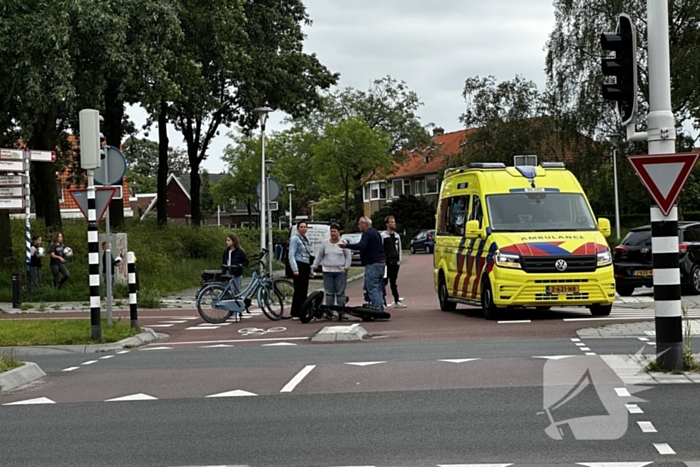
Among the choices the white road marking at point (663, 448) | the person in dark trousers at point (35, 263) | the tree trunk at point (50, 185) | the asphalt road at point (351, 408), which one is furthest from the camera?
the tree trunk at point (50, 185)

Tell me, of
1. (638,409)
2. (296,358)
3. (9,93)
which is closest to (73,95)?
(9,93)

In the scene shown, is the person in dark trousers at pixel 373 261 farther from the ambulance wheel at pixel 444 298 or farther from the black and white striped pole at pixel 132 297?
the black and white striped pole at pixel 132 297

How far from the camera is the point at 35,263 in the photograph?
28.1 m

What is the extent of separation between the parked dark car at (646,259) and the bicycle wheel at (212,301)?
9475mm

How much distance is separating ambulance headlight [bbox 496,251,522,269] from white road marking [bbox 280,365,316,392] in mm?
6421

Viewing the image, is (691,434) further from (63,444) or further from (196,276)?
(196,276)

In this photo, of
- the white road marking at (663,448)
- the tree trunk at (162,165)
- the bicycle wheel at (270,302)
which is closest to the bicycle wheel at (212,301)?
the bicycle wheel at (270,302)

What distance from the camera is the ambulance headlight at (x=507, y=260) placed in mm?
17859

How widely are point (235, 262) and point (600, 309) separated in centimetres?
728

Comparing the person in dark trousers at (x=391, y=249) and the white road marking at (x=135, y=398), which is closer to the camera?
the white road marking at (x=135, y=398)

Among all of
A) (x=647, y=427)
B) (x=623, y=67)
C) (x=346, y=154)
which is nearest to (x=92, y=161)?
(x=623, y=67)

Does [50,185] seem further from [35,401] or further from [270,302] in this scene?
[35,401]

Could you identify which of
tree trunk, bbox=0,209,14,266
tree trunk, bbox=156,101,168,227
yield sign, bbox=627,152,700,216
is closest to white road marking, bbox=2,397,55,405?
yield sign, bbox=627,152,700,216

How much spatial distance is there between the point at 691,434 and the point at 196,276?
91.7ft
